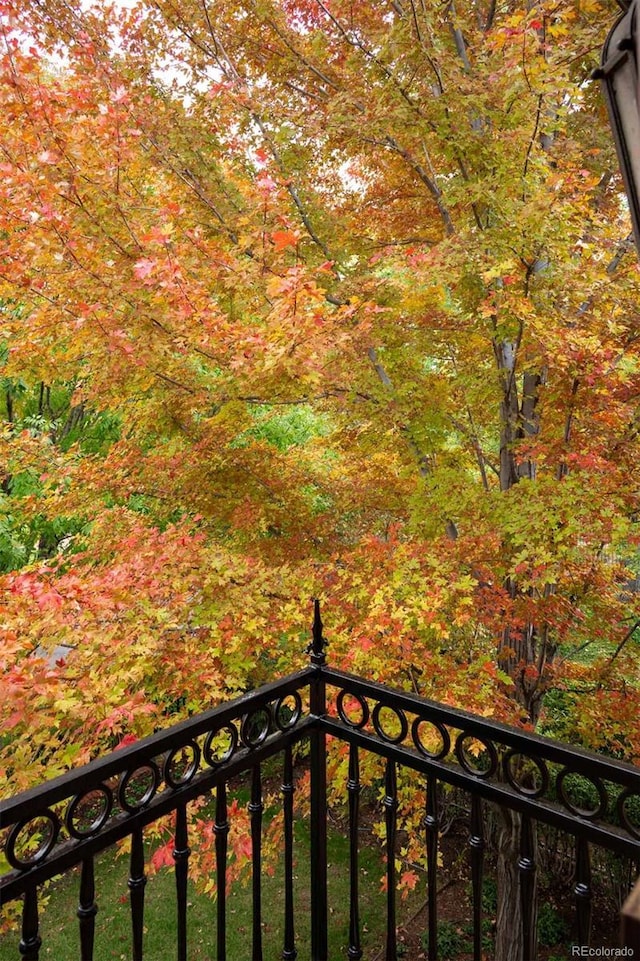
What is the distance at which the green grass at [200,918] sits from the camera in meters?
5.46

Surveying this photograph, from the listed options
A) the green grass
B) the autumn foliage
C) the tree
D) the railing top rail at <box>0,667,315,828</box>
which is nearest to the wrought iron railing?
the railing top rail at <box>0,667,315,828</box>

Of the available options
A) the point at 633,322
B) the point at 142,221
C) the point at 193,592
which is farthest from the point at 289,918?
the point at 633,322

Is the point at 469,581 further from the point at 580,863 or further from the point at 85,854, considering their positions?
the point at 85,854

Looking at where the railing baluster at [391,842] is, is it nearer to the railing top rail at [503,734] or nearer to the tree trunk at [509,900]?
the railing top rail at [503,734]

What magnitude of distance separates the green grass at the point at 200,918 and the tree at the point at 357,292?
141 inches

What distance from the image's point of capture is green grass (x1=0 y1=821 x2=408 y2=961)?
5461 mm

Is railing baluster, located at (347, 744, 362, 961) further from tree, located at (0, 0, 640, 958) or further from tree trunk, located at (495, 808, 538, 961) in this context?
tree trunk, located at (495, 808, 538, 961)

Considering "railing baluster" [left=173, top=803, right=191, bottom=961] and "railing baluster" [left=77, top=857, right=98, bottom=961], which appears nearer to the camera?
"railing baluster" [left=77, top=857, right=98, bottom=961]

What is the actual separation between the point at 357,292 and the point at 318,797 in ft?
10.7

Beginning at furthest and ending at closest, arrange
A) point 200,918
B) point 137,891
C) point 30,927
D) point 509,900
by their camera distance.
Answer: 1. point 200,918
2. point 509,900
3. point 137,891
4. point 30,927

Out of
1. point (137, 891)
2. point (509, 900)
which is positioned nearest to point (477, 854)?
point (137, 891)

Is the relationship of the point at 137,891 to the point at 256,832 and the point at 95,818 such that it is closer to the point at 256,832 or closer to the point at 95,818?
the point at 95,818

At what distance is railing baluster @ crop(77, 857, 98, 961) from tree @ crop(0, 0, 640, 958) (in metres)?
1.53

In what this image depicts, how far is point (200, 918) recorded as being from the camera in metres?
5.89
